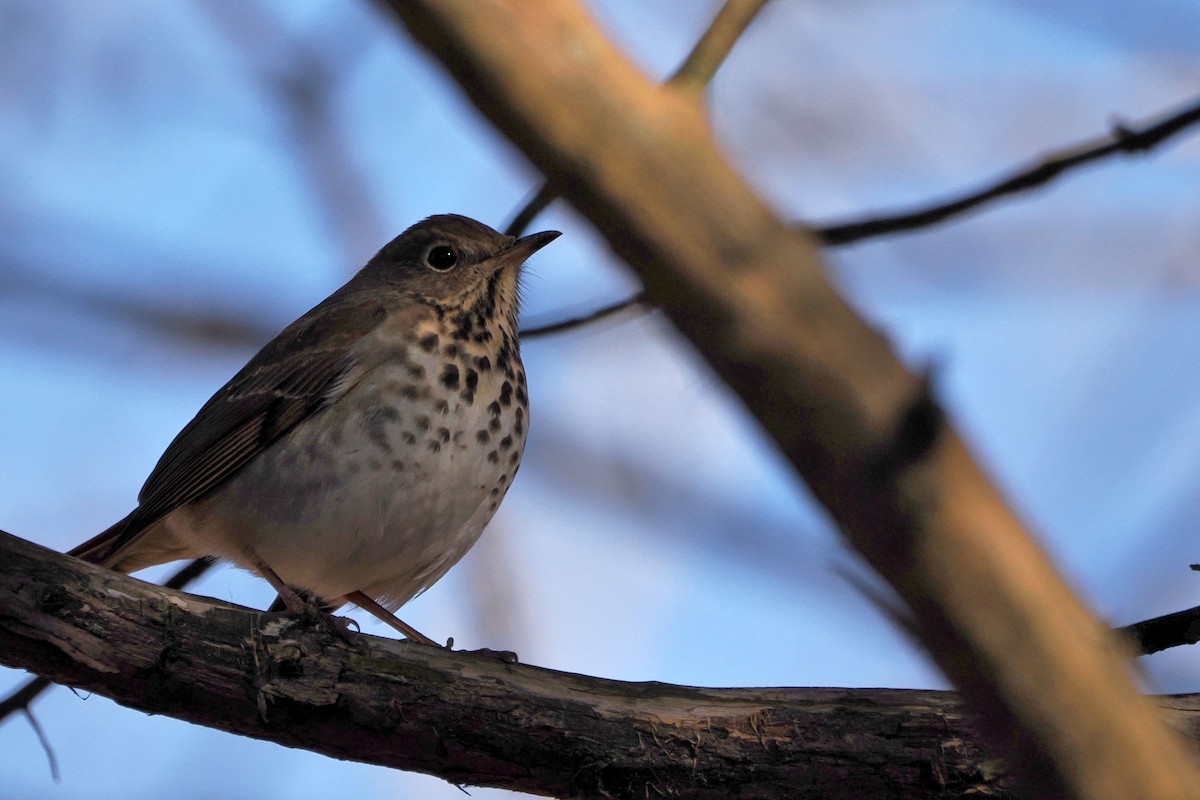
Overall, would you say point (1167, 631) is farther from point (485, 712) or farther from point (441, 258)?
point (441, 258)

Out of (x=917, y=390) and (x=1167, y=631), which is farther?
(x=1167, y=631)

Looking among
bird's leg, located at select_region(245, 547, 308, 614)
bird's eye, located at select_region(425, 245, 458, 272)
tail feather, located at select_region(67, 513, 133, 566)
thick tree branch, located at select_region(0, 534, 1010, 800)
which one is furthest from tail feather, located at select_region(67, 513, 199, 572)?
bird's eye, located at select_region(425, 245, 458, 272)

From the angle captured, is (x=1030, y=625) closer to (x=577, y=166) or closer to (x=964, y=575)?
(x=964, y=575)

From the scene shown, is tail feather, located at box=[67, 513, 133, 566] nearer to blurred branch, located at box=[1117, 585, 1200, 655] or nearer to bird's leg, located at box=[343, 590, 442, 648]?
bird's leg, located at box=[343, 590, 442, 648]

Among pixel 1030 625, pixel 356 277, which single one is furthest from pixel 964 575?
pixel 356 277

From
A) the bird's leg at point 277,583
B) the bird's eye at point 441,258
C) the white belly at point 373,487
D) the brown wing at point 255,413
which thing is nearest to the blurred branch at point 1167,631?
the white belly at point 373,487

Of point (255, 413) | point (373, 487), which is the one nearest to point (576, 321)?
point (373, 487)
